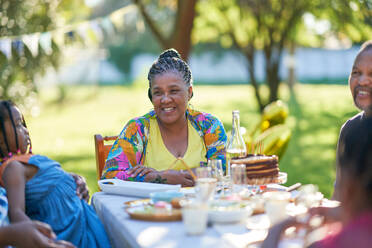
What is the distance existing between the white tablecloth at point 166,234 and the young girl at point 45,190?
207mm

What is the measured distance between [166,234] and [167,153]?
1389mm

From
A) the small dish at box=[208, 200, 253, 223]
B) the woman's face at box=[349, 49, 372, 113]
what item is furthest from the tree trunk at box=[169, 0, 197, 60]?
the small dish at box=[208, 200, 253, 223]

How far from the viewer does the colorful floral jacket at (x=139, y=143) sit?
3277mm

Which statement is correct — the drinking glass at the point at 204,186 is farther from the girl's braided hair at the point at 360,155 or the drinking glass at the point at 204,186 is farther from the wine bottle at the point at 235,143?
the girl's braided hair at the point at 360,155

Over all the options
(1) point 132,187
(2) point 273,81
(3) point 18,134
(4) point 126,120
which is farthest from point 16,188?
(4) point 126,120

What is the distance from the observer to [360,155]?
1.70 metres

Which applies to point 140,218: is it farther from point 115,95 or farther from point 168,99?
point 115,95

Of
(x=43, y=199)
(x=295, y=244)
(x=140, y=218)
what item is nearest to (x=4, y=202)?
(x=43, y=199)

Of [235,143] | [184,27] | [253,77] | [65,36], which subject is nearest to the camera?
[235,143]

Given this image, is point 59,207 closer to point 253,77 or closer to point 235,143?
point 235,143

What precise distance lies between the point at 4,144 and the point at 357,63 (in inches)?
81.9

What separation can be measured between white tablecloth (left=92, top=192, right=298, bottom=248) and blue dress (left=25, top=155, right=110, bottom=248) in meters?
0.20

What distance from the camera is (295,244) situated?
1.91 meters

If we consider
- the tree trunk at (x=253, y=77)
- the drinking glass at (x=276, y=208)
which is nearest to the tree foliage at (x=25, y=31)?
the tree trunk at (x=253, y=77)
